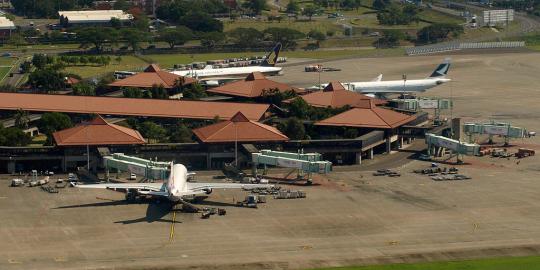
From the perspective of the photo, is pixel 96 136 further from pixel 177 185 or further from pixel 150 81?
A: pixel 150 81

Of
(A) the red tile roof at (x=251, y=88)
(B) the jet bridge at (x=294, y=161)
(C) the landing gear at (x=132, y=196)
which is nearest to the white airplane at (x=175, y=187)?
(C) the landing gear at (x=132, y=196)

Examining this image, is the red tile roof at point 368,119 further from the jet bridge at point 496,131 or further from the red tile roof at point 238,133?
the red tile roof at point 238,133

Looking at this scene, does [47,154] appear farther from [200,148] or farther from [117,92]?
[117,92]

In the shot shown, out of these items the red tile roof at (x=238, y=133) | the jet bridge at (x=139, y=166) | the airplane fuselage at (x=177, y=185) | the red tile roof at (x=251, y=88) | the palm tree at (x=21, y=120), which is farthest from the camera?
the red tile roof at (x=251, y=88)

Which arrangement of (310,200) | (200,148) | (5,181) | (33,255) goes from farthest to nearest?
(200,148), (5,181), (310,200), (33,255)

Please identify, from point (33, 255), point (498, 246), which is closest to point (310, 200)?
point (498, 246)

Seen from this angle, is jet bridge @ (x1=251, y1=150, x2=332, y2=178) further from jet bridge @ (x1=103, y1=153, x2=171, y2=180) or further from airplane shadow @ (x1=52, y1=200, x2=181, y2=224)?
airplane shadow @ (x1=52, y1=200, x2=181, y2=224)
